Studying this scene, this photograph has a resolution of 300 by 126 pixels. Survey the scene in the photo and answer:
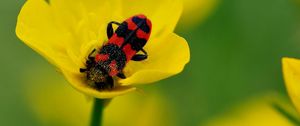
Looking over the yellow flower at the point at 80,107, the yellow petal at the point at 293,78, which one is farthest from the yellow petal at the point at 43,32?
the yellow flower at the point at 80,107

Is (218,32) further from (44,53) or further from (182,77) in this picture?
(44,53)

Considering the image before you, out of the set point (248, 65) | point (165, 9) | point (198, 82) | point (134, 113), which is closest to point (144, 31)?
point (165, 9)

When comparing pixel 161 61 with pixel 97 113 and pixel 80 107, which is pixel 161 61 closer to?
pixel 97 113

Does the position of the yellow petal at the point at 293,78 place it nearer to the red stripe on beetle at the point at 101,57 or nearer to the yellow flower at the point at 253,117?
the red stripe on beetle at the point at 101,57

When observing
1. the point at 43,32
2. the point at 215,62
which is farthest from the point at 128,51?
the point at 215,62

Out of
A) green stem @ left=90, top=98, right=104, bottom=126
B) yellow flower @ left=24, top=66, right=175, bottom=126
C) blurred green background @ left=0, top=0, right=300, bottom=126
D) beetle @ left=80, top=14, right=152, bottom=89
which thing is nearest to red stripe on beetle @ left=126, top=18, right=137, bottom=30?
beetle @ left=80, top=14, right=152, bottom=89

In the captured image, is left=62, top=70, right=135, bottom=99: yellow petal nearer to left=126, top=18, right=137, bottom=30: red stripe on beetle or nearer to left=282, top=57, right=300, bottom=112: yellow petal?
left=126, top=18, right=137, bottom=30: red stripe on beetle
